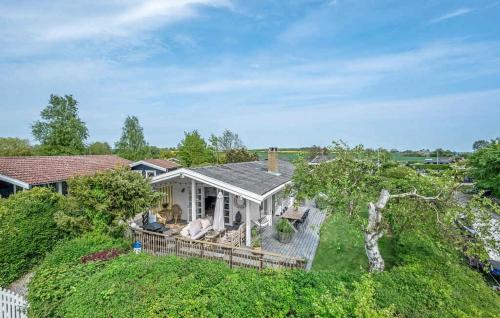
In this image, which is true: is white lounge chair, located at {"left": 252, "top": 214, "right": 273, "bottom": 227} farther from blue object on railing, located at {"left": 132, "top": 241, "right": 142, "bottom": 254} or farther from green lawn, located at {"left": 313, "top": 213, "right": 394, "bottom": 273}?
blue object on railing, located at {"left": 132, "top": 241, "right": 142, "bottom": 254}

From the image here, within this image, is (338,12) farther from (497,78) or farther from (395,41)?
(497,78)

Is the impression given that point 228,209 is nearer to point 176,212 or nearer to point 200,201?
point 200,201

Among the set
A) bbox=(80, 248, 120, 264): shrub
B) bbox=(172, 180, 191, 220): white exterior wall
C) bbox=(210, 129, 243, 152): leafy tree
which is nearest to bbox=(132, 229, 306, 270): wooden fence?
bbox=(80, 248, 120, 264): shrub

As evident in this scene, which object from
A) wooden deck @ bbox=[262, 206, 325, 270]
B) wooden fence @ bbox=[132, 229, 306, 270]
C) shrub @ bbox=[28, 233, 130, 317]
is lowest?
wooden deck @ bbox=[262, 206, 325, 270]

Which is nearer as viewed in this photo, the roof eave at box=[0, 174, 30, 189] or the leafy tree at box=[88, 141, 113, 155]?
the roof eave at box=[0, 174, 30, 189]

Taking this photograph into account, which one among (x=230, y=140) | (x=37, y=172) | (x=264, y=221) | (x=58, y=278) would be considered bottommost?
(x=264, y=221)

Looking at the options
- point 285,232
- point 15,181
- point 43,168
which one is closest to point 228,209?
point 285,232

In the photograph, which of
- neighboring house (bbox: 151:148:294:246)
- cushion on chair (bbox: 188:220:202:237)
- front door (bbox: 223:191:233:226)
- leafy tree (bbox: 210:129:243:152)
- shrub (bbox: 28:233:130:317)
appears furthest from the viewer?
leafy tree (bbox: 210:129:243:152)

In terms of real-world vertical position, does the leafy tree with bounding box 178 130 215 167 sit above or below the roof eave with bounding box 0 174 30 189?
above
